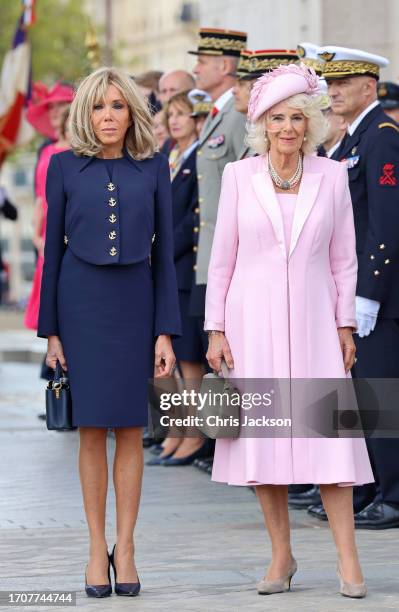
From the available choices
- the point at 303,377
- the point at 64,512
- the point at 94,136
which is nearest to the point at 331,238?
the point at 303,377

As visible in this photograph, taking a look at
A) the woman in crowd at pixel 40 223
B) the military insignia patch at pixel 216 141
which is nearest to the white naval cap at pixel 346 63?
the military insignia patch at pixel 216 141

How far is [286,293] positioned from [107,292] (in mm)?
643

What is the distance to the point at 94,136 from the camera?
648 centimetres

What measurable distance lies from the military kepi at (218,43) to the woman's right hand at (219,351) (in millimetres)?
4175

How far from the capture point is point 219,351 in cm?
646

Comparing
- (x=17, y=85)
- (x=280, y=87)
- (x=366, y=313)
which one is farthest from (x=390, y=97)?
(x=17, y=85)

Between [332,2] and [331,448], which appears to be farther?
[332,2]

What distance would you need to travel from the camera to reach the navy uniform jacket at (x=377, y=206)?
7.88 m

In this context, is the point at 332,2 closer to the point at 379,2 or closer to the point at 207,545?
the point at 379,2

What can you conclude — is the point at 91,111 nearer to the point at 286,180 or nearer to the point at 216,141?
the point at 286,180

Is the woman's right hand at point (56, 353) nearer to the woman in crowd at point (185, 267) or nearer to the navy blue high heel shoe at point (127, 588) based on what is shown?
the navy blue high heel shoe at point (127, 588)

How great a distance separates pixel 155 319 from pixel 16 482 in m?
3.52

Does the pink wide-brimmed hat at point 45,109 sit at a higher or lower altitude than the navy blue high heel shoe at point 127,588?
higher

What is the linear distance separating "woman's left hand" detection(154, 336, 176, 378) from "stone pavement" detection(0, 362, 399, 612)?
0.79 m
